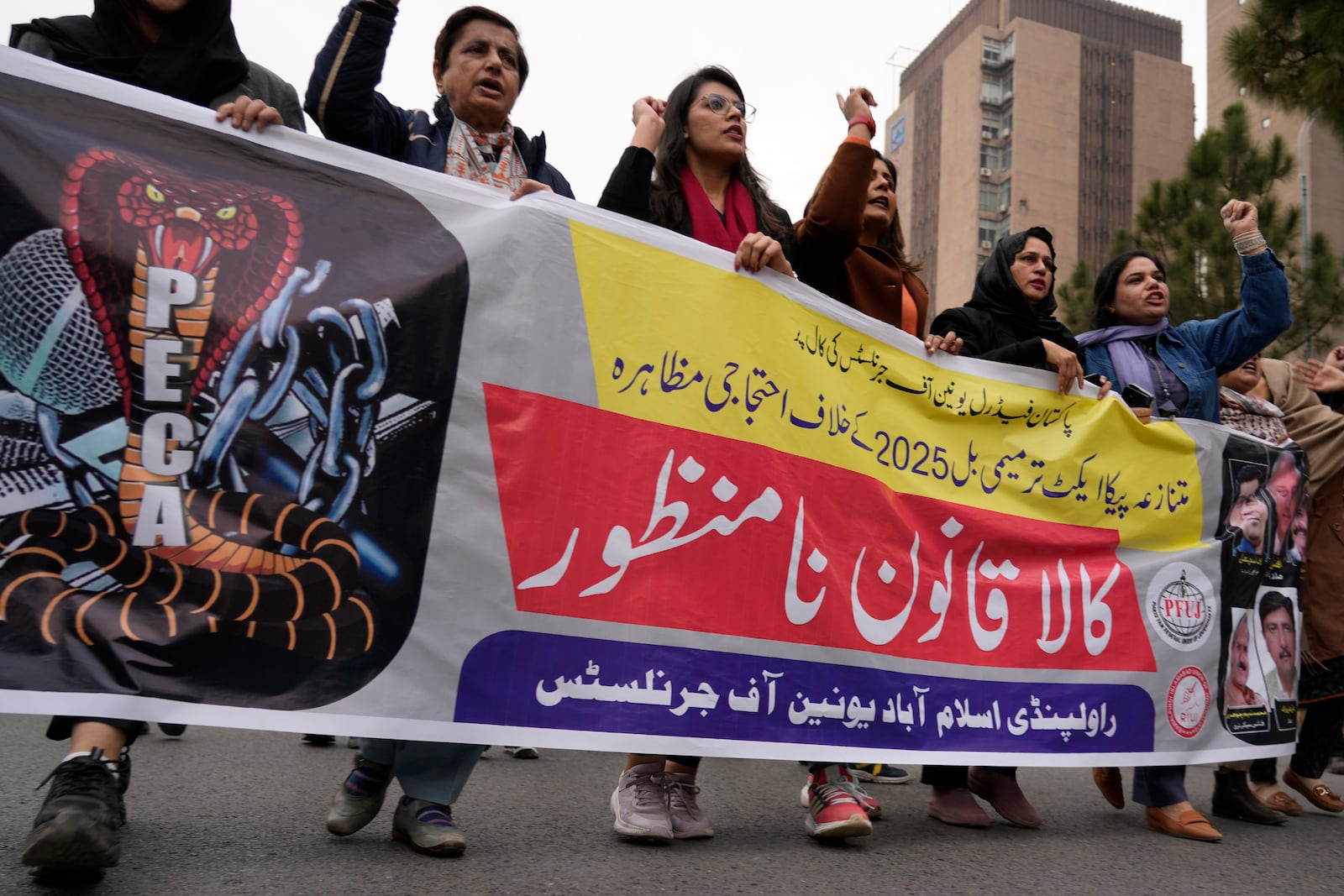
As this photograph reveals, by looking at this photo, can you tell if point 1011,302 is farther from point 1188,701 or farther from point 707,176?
point 1188,701

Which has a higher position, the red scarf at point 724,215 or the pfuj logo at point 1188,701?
the red scarf at point 724,215

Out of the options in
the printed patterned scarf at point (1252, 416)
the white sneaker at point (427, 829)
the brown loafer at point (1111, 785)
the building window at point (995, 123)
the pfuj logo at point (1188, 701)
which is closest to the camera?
the white sneaker at point (427, 829)

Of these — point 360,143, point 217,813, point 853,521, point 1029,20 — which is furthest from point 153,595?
point 1029,20

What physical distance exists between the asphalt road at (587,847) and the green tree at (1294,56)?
6955 mm

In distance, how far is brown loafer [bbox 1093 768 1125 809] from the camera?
3824mm

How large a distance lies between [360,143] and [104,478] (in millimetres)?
1124

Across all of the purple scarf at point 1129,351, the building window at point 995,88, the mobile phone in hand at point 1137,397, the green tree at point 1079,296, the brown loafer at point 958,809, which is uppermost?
the building window at point 995,88

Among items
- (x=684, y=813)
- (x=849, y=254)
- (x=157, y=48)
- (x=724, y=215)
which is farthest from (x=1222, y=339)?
(x=157, y=48)

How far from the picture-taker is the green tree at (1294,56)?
8789 mm

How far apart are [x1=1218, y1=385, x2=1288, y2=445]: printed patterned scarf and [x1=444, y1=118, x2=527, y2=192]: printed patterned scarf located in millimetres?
2976

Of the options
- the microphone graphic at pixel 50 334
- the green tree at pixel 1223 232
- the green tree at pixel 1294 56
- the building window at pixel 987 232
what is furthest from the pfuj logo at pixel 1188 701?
the building window at pixel 987 232

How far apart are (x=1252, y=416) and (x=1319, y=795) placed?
1.46 m

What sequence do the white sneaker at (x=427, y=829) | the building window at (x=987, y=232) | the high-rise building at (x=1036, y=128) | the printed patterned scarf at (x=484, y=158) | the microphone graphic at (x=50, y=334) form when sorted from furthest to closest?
the high-rise building at (x=1036, y=128) → the building window at (x=987, y=232) → the printed patterned scarf at (x=484, y=158) → the white sneaker at (x=427, y=829) → the microphone graphic at (x=50, y=334)

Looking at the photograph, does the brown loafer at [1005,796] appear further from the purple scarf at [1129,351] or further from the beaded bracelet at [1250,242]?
the beaded bracelet at [1250,242]
